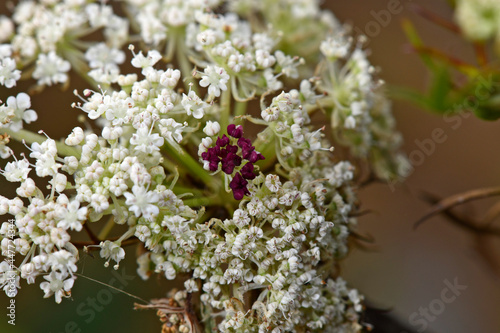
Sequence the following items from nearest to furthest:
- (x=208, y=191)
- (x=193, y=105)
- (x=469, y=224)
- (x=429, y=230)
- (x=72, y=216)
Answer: (x=72, y=216), (x=193, y=105), (x=208, y=191), (x=469, y=224), (x=429, y=230)

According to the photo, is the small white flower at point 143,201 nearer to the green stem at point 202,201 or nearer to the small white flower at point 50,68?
the green stem at point 202,201

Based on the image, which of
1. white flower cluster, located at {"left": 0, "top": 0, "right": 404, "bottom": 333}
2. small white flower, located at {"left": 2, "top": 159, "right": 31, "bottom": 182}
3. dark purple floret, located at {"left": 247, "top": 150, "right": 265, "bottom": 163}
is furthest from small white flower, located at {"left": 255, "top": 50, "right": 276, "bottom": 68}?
small white flower, located at {"left": 2, "top": 159, "right": 31, "bottom": 182}

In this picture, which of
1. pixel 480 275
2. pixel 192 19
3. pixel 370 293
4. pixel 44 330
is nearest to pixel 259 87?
pixel 192 19

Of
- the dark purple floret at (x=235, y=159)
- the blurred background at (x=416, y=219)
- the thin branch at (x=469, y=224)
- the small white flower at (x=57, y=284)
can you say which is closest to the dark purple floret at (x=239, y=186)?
the dark purple floret at (x=235, y=159)

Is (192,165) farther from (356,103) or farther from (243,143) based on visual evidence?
(356,103)

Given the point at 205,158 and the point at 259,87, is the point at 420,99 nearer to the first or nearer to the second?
the point at 259,87

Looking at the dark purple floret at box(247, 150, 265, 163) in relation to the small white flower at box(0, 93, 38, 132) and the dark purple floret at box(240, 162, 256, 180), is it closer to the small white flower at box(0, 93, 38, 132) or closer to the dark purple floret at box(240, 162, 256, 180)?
the dark purple floret at box(240, 162, 256, 180)

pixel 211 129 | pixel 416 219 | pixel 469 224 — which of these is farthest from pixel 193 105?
pixel 416 219
